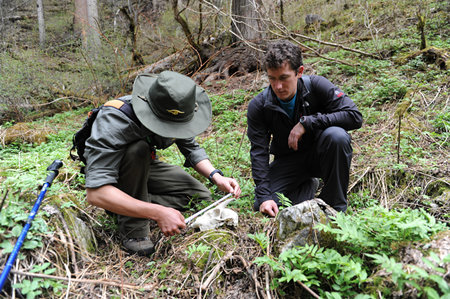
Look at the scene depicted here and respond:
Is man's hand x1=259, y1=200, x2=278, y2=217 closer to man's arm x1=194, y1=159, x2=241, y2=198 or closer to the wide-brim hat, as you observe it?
man's arm x1=194, y1=159, x2=241, y2=198

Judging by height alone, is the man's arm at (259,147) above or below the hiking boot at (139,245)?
above

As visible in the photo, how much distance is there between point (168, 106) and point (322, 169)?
162cm

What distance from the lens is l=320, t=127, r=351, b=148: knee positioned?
9.10ft

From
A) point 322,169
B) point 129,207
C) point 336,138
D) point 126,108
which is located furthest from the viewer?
point 322,169

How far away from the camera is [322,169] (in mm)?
2936

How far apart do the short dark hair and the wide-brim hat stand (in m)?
0.87

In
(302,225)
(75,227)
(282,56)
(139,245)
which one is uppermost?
(282,56)

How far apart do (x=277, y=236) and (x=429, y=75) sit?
4.96m

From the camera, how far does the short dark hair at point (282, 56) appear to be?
9.18 ft

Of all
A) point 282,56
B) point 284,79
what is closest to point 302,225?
point 284,79

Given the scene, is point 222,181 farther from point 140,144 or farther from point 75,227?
point 75,227

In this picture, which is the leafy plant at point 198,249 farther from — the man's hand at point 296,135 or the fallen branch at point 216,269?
the man's hand at point 296,135

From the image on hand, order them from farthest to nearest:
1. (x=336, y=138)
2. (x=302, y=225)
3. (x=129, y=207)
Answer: (x=336, y=138) < (x=129, y=207) < (x=302, y=225)

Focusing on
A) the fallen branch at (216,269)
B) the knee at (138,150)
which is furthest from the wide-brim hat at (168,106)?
the fallen branch at (216,269)
